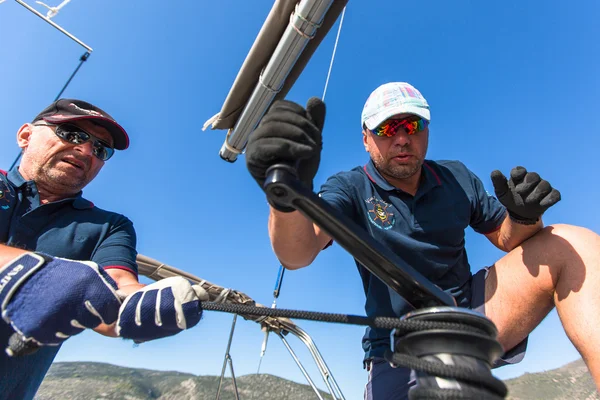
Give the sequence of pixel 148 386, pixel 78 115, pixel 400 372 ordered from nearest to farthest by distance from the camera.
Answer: pixel 400 372 → pixel 78 115 → pixel 148 386

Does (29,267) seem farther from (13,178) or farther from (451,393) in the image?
(13,178)

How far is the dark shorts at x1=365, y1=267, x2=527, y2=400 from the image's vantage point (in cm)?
134

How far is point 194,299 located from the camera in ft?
2.28

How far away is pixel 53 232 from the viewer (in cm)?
157

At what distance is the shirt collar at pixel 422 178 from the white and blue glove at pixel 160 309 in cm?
109

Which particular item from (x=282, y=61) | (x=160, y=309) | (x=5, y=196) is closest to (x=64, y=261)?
(x=160, y=309)

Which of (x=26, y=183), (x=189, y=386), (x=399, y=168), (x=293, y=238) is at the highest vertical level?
(x=399, y=168)

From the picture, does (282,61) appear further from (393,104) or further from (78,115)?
(78,115)

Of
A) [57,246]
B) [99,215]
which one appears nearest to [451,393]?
[57,246]

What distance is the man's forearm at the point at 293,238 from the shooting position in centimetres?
112

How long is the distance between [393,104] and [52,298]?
1.39 metres

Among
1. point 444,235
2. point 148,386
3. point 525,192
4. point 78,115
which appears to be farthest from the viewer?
point 148,386

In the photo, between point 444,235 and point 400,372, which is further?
point 444,235

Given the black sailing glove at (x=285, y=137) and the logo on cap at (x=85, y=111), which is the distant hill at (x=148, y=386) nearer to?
the logo on cap at (x=85, y=111)
